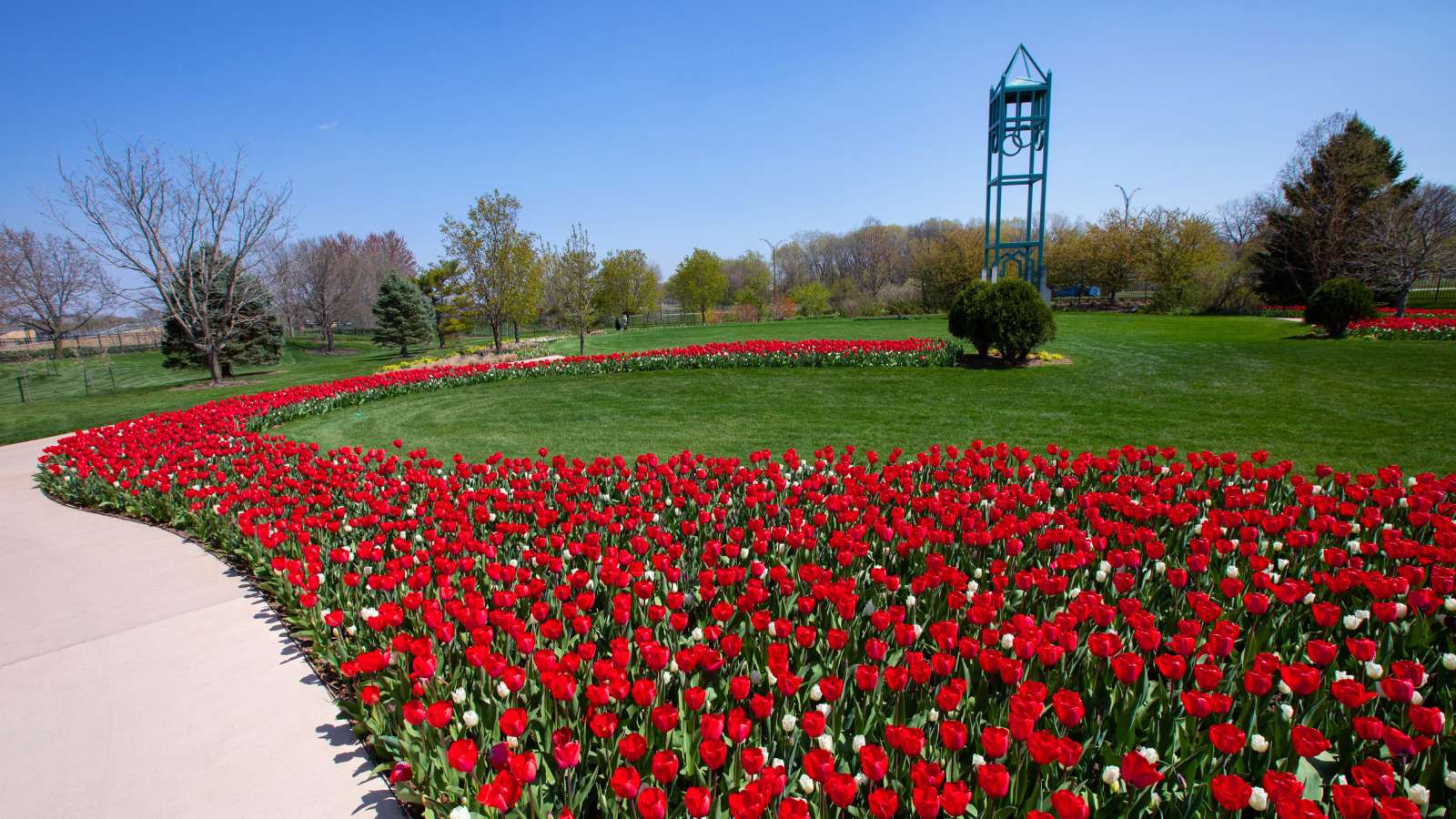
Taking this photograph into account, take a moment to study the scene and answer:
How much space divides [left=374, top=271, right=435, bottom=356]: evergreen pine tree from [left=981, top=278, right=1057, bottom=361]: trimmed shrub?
81.0 ft

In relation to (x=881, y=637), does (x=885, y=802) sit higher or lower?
higher

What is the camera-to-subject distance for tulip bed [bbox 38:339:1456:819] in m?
1.85

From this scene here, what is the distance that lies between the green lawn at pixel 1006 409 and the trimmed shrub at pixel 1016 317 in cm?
62

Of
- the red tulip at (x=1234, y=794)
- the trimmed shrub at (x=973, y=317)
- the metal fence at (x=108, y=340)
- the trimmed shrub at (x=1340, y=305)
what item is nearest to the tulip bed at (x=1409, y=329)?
the trimmed shrub at (x=1340, y=305)

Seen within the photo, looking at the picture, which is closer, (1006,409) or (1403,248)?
(1006,409)

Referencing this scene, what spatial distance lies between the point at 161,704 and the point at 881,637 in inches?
125

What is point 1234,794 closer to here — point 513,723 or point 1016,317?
point 513,723

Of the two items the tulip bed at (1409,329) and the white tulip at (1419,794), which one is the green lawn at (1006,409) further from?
the white tulip at (1419,794)

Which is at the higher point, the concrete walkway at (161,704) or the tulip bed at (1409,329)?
the tulip bed at (1409,329)

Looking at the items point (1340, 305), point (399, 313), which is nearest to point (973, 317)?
point (1340, 305)

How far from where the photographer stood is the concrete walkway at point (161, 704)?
245 cm

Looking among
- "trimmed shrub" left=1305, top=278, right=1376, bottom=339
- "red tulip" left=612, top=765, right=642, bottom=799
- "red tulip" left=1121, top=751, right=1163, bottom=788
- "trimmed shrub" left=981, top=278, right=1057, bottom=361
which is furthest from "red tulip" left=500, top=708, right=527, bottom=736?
"trimmed shrub" left=1305, top=278, right=1376, bottom=339

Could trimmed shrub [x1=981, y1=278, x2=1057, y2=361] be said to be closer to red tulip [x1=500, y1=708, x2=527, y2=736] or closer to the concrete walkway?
the concrete walkway

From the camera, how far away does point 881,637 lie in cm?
270
